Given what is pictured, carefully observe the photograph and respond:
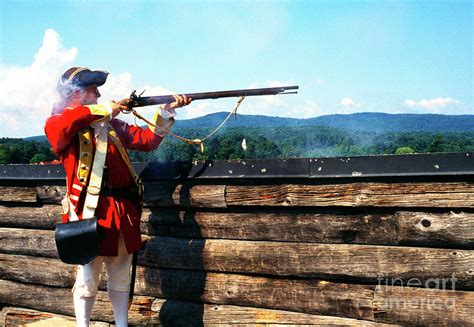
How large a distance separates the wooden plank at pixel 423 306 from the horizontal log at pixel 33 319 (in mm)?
2526

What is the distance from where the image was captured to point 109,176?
4160 millimetres

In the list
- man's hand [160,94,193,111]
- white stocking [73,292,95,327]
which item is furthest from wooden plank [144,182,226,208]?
white stocking [73,292,95,327]

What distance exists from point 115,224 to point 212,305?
1083 mm

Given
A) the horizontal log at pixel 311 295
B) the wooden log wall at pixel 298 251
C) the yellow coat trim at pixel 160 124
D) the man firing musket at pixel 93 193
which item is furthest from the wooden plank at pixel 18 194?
the yellow coat trim at pixel 160 124

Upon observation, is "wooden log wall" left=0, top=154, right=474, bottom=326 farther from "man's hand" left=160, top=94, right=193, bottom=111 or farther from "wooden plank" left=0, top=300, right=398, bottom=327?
"man's hand" left=160, top=94, right=193, bottom=111

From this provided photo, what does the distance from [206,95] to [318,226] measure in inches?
55.2

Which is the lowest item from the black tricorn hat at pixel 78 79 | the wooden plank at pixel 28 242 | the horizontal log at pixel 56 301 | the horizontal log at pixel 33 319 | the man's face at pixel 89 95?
the horizontal log at pixel 33 319

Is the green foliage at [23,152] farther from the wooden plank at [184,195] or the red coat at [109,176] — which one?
the red coat at [109,176]

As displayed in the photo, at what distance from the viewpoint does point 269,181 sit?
4188 mm

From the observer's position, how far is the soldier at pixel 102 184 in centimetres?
400

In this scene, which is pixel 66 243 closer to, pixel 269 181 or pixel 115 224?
pixel 115 224

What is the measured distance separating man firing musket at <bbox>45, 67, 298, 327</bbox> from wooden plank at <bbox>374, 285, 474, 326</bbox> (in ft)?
6.01

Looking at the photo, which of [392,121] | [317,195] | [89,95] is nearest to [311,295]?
[317,195]

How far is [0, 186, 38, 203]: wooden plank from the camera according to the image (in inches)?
217
